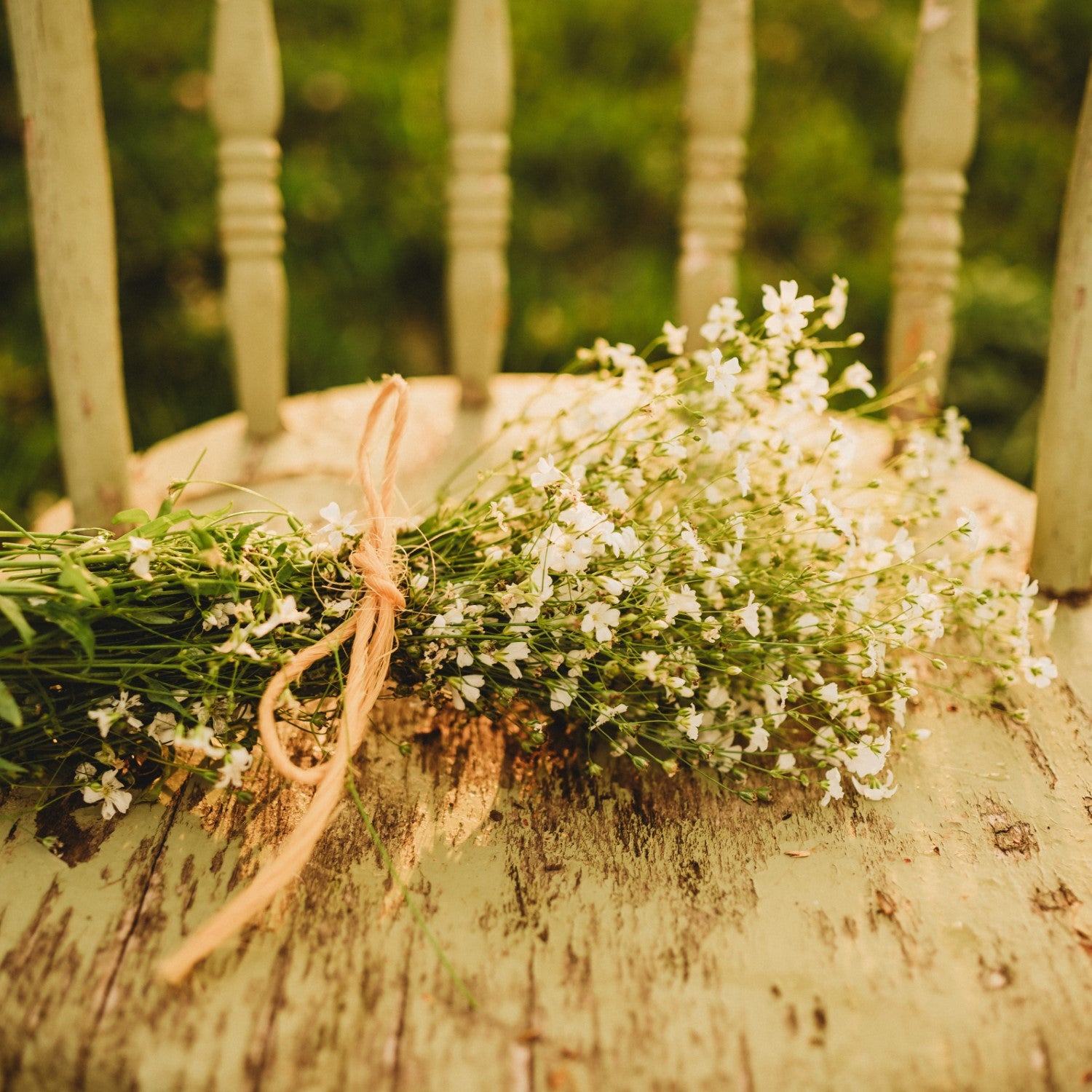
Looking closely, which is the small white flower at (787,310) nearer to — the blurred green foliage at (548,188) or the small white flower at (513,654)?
the small white flower at (513,654)

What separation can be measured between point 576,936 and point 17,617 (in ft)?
1.85

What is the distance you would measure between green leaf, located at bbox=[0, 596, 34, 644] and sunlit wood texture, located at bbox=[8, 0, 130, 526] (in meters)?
0.50

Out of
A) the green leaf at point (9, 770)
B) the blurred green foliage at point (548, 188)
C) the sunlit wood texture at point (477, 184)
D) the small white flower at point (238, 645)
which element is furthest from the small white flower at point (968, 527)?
the blurred green foliage at point (548, 188)

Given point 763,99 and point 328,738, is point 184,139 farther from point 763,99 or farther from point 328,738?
point 328,738

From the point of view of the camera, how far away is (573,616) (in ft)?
3.09

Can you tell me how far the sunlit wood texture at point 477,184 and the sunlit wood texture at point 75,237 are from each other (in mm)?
498

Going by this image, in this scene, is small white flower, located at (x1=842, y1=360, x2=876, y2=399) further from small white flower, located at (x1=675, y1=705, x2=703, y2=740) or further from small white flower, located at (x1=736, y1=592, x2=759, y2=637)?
small white flower, located at (x1=675, y1=705, x2=703, y2=740)

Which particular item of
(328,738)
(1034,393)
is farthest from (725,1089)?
(1034,393)

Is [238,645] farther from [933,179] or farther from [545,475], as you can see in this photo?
[933,179]

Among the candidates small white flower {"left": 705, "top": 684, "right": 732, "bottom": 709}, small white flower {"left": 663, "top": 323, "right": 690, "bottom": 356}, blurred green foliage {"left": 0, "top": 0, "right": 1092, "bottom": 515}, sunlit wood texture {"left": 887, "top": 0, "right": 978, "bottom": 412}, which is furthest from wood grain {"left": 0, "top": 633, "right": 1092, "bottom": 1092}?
blurred green foliage {"left": 0, "top": 0, "right": 1092, "bottom": 515}

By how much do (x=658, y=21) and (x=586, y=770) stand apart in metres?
2.61

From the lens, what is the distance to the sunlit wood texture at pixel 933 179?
1309mm

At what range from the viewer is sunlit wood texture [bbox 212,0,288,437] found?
133cm

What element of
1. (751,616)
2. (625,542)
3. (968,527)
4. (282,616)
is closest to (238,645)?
(282,616)
